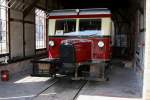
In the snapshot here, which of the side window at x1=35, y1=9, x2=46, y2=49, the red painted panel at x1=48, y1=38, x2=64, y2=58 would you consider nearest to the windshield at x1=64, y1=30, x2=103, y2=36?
the red painted panel at x1=48, y1=38, x2=64, y2=58

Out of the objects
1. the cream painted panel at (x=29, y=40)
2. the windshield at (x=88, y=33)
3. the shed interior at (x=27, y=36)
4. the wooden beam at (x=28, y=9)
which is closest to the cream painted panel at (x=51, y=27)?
the windshield at (x=88, y=33)

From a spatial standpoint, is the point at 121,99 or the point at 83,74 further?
the point at 83,74

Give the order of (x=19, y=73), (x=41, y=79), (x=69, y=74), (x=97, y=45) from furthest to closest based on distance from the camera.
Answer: (x=19, y=73), (x=41, y=79), (x=97, y=45), (x=69, y=74)

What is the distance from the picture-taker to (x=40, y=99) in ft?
21.4

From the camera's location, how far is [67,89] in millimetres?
7863

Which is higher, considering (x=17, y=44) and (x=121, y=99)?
(x=17, y=44)

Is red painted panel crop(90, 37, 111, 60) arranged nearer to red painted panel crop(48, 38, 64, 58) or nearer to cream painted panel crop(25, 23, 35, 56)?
red painted panel crop(48, 38, 64, 58)

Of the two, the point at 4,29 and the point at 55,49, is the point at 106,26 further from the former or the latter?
the point at 4,29

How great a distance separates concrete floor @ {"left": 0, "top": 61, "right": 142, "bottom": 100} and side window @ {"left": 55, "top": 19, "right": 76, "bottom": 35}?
1.76 m

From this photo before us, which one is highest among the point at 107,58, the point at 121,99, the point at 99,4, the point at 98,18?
the point at 99,4

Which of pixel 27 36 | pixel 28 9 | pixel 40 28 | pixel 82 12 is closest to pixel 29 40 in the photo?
pixel 27 36

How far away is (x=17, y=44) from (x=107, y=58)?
4.28 meters

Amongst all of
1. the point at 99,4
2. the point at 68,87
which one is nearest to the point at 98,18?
the point at 68,87

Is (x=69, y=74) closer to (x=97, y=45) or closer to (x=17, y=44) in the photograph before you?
(x=97, y=45)
